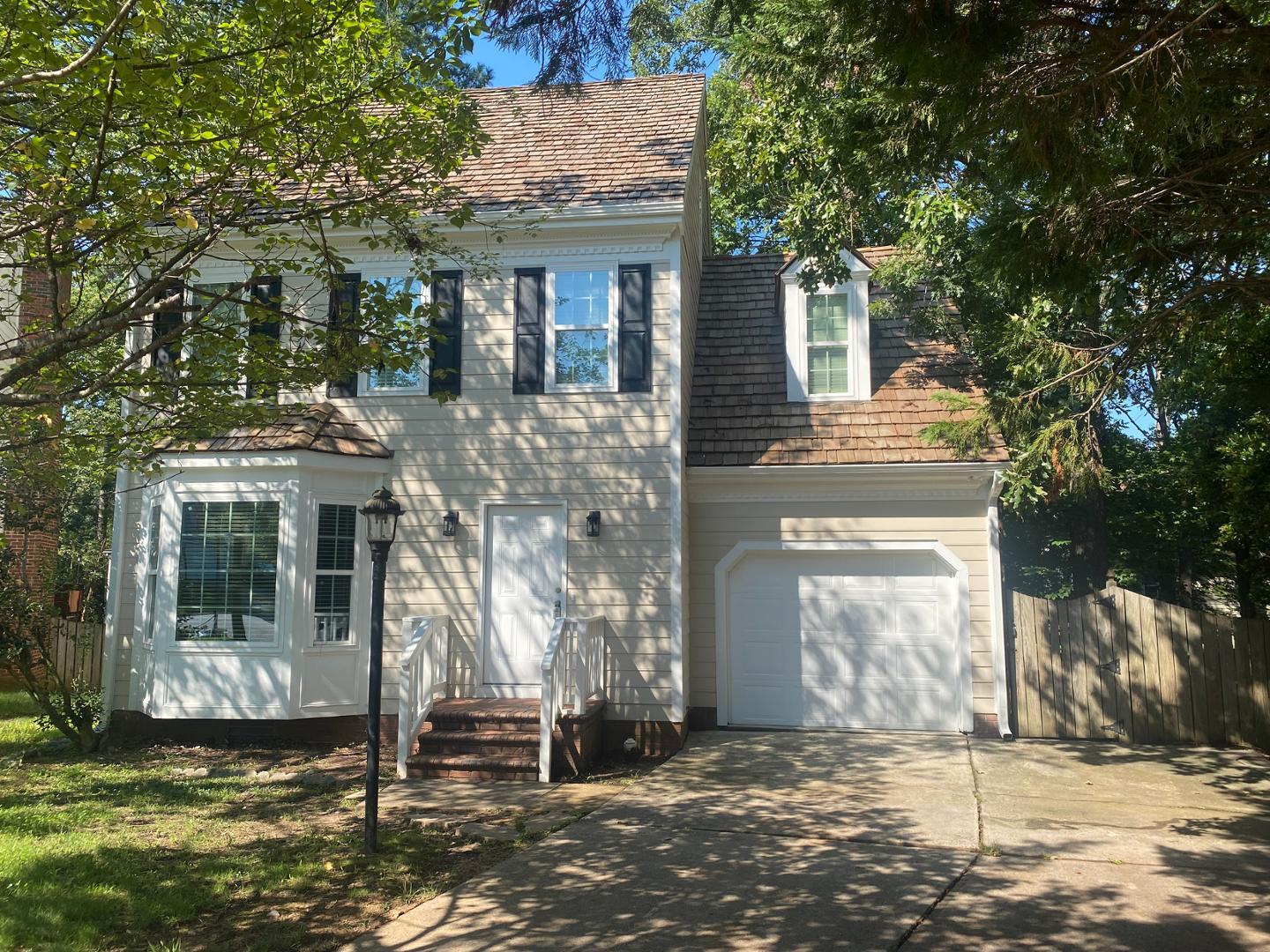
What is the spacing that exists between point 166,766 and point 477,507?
159 inches

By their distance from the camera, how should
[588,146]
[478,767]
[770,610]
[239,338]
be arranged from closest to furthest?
[239,338], [478,767], [770,610], [588,146]

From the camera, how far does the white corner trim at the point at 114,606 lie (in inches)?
414

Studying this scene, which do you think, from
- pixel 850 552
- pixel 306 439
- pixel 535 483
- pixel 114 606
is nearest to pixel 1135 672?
pixel 850 552

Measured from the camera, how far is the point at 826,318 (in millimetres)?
11711

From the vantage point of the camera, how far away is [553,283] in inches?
425

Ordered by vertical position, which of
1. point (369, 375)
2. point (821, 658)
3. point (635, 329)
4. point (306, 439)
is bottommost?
point (821, 658)

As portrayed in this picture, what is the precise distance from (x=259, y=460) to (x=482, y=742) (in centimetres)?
385

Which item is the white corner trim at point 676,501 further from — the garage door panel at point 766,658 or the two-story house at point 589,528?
the garage door panel at point 766,658

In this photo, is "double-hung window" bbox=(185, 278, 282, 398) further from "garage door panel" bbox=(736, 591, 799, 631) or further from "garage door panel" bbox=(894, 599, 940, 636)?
"garage door panel" bbox=(894, 599, 940, 636)

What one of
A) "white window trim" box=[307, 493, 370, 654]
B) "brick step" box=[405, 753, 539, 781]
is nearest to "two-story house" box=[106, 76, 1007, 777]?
"white window trim" box=[307, 493, 370, 654]

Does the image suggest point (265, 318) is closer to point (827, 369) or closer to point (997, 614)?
point (827, 369)

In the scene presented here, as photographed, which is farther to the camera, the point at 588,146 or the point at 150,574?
the point at 588,146

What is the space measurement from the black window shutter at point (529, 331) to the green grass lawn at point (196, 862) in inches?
178

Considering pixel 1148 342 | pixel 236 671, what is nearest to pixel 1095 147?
pixel 1148 342
